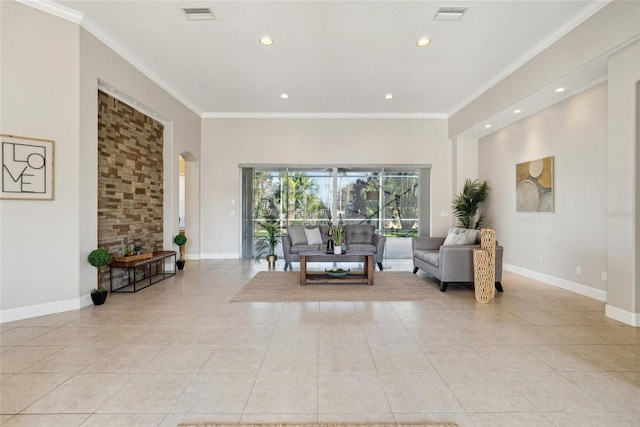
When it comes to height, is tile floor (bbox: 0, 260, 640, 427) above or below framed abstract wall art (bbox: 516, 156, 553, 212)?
below

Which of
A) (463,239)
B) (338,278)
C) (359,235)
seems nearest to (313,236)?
(359,235)

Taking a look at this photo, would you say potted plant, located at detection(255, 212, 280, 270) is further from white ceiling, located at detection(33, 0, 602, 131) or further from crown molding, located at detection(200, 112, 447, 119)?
white ceiling, located at detection(33, 0, 602, 131)

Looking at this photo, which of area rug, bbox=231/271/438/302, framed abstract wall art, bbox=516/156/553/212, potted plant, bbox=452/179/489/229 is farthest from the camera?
potted plant, bbox=452/179/489/229

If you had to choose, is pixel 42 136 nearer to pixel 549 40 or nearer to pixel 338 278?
pixel 338 278

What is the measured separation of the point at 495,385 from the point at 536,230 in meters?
4.18

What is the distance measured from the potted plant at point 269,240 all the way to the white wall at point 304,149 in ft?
1.94

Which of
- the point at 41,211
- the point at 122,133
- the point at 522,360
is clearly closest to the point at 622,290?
the point at 522,360

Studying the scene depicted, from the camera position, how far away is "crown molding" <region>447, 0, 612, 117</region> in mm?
3309

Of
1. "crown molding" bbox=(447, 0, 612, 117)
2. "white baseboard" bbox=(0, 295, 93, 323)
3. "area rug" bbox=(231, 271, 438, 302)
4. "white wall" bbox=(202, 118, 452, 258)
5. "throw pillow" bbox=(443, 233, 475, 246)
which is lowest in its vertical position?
"area rug" bbox=(231, 271, 438, 302)

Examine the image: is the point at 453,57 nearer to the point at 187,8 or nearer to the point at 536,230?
the point at 536,230

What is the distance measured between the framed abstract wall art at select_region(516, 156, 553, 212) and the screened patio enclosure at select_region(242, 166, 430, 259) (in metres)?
2.37

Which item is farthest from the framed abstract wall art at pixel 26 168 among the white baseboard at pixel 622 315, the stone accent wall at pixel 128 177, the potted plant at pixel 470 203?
the potted plant at pixel 470 203

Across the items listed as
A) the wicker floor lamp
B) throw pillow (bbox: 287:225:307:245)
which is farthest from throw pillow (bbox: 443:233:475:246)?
throw pillow (bbox: 287:225:307:245)

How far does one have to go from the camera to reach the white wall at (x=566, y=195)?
405 cm
